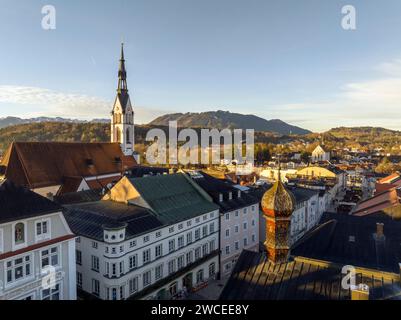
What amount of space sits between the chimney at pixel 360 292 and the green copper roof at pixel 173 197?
18.3 meters

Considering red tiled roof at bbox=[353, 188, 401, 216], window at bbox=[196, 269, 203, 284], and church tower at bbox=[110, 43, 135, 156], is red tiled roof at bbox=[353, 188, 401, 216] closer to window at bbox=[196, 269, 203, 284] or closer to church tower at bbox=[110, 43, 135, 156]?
window at bbox=[196, 269, 203, 284]

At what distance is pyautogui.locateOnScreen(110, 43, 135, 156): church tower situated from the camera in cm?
6500

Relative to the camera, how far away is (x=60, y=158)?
46000mm

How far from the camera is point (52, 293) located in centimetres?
1867

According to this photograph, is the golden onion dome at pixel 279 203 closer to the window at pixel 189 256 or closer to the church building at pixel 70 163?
the window at pixel 189 256

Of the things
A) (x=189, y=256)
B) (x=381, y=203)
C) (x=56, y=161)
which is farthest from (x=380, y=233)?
(x=56, y=161)

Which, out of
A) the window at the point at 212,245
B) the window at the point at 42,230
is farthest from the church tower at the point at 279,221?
the window at the point at 212,245

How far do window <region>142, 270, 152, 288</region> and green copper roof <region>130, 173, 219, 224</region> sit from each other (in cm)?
446

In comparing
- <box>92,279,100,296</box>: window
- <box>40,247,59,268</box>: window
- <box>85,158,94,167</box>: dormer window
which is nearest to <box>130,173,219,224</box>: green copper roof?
<box>92,279,100,296</box>: window

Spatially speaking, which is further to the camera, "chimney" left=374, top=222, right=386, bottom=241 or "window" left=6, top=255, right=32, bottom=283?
"chimney" left=374, top=222, right=386, bottom=241

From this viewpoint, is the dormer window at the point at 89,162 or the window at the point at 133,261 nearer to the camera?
the window at the point at 133,261

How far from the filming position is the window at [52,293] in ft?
59.5
